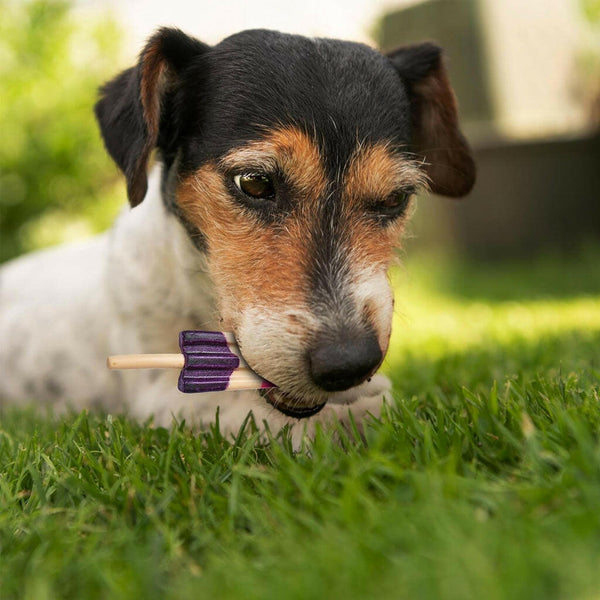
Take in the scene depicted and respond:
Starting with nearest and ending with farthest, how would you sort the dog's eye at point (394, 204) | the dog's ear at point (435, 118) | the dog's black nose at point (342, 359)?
the dog's black nose at point (342, 359), the dog's eye at point (394, 204), the dog's ear at point (435, 118)

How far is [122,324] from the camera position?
3.59 meters

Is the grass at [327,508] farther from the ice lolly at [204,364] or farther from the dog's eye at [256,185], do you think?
the dog's eye at [256,185]

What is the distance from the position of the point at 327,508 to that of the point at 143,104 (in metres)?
1.81

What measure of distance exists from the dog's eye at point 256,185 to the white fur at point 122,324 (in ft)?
1.26

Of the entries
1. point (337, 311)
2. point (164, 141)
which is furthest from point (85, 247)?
point (337, 311)

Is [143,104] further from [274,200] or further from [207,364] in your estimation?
[207,364]

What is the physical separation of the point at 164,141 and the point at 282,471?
5.55 feet

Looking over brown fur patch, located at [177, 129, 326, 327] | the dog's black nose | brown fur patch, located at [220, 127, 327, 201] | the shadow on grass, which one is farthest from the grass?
brown fur patch, located at [220, 127, 327, 201]

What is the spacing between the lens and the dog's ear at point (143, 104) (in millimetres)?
2947

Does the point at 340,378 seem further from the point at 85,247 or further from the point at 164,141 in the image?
the point at 85,247

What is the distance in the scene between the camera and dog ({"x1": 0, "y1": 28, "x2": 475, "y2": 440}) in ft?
8.13

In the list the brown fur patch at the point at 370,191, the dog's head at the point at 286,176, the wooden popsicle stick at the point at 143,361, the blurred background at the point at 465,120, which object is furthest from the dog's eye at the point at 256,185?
the blurred background at the point at 465,120

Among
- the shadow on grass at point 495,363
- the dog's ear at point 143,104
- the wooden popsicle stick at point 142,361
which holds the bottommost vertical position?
the shadow on grass at point 495,363

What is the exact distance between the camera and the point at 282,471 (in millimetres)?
2064
